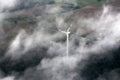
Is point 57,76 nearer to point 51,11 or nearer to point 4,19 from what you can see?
point 4,19

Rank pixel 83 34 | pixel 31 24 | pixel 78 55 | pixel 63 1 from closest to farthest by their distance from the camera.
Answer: pixel 78 55 → pixel 83 34 → pixel 31 24 → pixel 63 1

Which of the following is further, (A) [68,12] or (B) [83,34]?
(A) [68,12]

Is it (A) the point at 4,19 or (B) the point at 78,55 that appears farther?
(A) the point at 4,19

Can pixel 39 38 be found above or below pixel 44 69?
above

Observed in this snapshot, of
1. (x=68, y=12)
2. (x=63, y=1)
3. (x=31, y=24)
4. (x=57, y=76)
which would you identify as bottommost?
(x=57, y=76)

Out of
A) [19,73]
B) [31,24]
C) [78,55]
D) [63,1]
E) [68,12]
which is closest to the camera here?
[19,73]

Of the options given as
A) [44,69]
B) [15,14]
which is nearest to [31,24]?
[15,14]

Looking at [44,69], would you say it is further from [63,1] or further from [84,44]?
[63,1]

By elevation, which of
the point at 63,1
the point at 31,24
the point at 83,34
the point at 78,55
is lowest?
the point at 78,55

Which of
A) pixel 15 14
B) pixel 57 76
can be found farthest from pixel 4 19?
pixel 57 76
